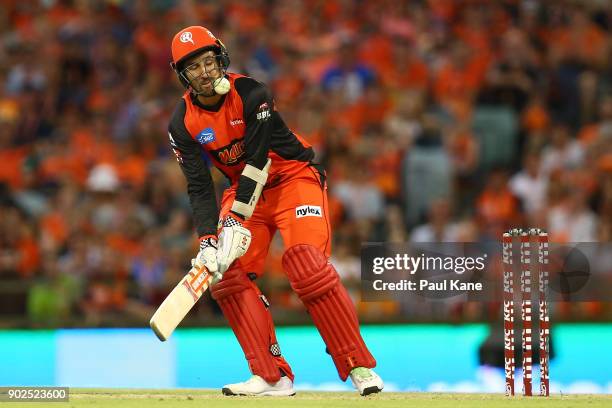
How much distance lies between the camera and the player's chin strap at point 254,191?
6879 mm

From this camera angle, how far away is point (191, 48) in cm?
674

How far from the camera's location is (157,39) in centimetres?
1424

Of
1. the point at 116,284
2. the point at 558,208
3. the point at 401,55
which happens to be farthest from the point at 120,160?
the point at 558,208

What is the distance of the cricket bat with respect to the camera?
6465 mm

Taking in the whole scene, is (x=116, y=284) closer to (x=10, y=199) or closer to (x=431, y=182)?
(x=10, y=199)

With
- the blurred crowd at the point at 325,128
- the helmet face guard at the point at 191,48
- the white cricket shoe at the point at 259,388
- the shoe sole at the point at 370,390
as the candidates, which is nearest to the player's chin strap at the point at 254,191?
the helmet face guard at the point at 191,48

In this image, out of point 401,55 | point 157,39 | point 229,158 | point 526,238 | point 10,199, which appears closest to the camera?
point 526,238

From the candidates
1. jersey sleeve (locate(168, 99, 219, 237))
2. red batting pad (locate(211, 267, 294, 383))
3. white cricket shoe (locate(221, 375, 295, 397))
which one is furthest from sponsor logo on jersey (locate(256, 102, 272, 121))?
white cricket shoe (locate(221, 375, 295, 397))

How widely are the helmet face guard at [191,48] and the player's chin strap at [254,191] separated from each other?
541 mm

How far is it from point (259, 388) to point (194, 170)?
4.17ft

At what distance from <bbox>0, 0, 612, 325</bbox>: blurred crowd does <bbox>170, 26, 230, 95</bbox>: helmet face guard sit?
4.18 m

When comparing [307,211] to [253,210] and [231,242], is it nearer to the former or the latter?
[253,210]

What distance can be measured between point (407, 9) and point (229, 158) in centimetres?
761

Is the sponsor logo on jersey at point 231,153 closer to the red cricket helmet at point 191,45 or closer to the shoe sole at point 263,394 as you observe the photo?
the red cricket helmet at point 191,45
